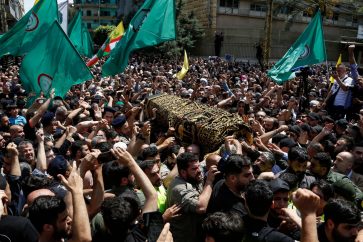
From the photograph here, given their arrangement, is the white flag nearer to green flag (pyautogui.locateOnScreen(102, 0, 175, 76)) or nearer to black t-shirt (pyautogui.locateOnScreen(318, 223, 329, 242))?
green flag (pyautogui.locateOnScreen(102, 0, 175, 76))

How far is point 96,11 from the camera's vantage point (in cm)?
8331

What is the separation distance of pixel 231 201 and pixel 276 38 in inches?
1440

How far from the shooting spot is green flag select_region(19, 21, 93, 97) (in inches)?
279

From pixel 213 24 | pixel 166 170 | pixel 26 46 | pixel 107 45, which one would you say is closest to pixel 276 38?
pixel 213 24

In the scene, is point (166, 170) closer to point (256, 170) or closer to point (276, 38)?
point (256, 170)

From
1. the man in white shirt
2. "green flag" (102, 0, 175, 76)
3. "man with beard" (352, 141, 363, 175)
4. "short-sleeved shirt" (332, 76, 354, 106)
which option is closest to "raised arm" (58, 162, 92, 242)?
"man with beard" (352, 141, 363, 175)

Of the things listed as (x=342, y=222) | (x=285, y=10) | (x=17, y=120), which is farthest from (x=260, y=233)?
(x=285, y=10)

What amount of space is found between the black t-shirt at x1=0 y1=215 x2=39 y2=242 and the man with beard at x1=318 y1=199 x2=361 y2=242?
1909 mm

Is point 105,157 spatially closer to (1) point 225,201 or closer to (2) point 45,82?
(1) point 225,201

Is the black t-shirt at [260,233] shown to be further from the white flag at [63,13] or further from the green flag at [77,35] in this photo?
the green flag at [77,35]

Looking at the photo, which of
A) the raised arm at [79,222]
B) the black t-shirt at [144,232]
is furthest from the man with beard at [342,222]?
the raised arm at [79,222]

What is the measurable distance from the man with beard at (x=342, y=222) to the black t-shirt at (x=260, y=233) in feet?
0.88

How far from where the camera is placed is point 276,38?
37969mm

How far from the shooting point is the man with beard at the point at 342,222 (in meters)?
2.61
